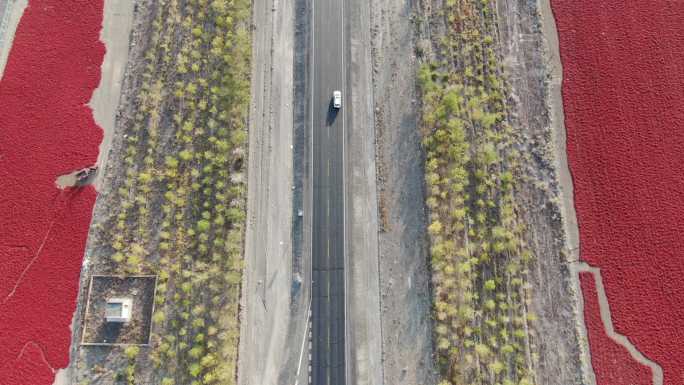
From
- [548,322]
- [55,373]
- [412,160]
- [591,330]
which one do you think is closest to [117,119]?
[55,373]

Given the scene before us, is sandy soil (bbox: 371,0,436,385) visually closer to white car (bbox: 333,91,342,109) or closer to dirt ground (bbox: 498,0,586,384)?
white car (bbox: 333,91,342,109)

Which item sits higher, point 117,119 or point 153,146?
point 117,119

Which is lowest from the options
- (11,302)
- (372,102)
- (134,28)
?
(11,302)

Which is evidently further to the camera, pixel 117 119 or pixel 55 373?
pixel 117 119

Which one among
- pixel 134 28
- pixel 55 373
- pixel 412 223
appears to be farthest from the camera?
pixel 134 28

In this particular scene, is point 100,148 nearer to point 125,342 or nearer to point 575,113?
point 125,342

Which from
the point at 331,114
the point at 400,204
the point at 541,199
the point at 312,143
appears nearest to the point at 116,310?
the point at 312,143

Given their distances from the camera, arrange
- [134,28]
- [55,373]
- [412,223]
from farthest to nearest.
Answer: [134,28] → [412,223] → [55,373]

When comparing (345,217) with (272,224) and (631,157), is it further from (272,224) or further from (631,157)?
(631,157)
